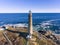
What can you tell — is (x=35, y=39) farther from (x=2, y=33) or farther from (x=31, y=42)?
(x=2, y=33)

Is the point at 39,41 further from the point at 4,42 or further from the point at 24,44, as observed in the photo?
the point at 4,42

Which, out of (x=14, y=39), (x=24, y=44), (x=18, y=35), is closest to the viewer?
(x=24, y=44)

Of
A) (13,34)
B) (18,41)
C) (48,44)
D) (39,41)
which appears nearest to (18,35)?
(13,34)

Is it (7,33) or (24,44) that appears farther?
(7,33)

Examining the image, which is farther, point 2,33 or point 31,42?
point 2,33

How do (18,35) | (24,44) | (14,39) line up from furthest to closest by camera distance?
(18,35) < (14,39) < (24,44)

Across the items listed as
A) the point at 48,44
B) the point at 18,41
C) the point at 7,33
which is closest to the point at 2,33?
the point at 7,33

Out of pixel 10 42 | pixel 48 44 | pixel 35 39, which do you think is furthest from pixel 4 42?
pixel 48 44

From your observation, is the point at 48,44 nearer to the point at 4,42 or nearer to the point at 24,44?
the point at 24,44
